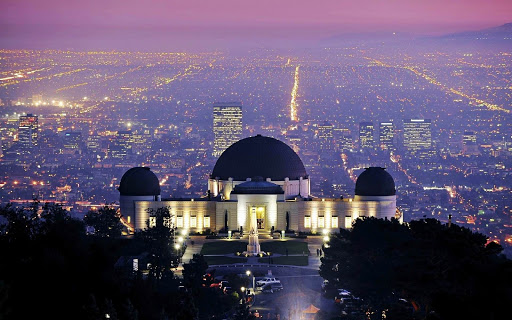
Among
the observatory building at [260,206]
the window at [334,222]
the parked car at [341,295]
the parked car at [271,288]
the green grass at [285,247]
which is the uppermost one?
the observatory building at [260,206]

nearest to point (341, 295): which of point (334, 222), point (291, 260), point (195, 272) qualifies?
point (195, 272)

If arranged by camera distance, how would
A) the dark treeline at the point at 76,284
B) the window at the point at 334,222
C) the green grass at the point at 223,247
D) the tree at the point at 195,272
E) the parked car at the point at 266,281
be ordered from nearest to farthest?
the dark treeline at the point at 76,284 < the tree at the point at 195,272 < the parked car at the point at 266,281 < the green grass at the point at 223,247 < the window at the point at 334,222

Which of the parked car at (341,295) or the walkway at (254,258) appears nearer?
the parked car at (341,295)

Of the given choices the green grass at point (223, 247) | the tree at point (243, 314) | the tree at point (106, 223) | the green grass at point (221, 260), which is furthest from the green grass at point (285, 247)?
the tree at point (243, 314)

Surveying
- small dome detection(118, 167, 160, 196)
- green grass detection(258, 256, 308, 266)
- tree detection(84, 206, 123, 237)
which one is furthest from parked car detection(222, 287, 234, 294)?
small dome detection(118, 167, 160, 196)

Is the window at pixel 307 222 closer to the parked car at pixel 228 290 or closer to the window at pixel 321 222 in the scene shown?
the window at pixel 321 222

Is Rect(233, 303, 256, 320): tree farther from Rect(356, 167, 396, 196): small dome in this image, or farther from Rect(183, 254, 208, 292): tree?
Rect(356, 167, 396, 196): small dome

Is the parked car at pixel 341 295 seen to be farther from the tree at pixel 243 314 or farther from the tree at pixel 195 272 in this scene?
the tree at pixel 243 314

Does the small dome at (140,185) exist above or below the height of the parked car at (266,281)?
above

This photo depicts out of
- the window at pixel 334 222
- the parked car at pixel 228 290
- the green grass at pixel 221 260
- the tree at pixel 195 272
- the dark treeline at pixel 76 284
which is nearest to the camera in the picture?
the dark treeline at pixel 76 284
